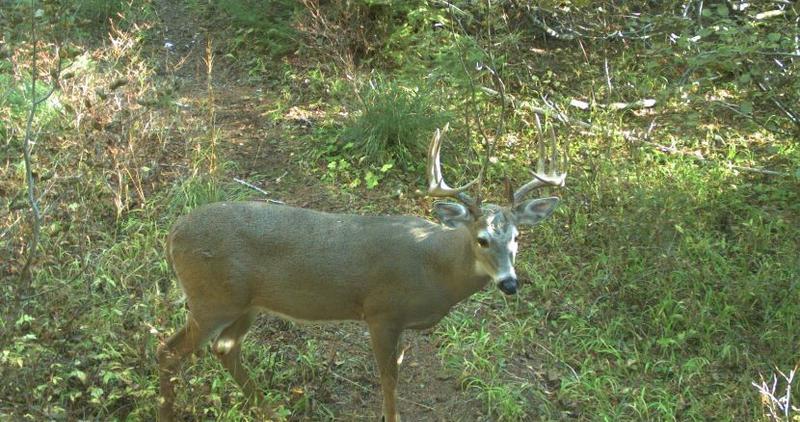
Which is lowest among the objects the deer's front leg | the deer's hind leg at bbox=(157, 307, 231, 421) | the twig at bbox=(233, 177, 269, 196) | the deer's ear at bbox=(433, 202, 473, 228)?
the twig at bbox=(233, 177, 269, 196)

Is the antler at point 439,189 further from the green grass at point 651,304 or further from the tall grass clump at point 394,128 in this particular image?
the tall grass clump at point 394,128

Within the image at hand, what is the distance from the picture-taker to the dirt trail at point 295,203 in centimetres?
552

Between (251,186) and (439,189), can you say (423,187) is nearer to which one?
(251,186)

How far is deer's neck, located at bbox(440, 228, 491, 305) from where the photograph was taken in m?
5.10

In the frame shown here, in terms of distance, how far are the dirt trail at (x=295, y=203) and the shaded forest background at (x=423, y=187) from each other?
0.07 feet

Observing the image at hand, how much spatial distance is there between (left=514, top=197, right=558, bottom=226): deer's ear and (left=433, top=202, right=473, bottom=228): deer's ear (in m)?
0.29

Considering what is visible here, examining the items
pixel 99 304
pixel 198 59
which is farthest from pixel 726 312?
pixel 198 59

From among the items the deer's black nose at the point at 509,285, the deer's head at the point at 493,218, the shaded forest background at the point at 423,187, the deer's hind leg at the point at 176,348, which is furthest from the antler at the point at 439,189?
the deer's hind leg at the point at 176,348

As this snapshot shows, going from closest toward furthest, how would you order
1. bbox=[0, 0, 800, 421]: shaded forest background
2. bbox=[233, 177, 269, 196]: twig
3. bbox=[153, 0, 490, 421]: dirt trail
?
bbox=[0, 0, 800, 421]: shaded forest background < bbox=[153, 0, 490, 421]: dirt trail < bbox=[233, 177, 269, 196]: twig

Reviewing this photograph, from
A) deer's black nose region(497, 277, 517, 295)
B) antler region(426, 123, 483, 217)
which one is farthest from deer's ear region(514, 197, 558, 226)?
deer's black nose region(497, 277, 517, 295)

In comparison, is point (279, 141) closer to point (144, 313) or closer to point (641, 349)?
point (144, 313)

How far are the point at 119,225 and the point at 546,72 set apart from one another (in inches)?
178

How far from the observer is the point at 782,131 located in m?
7.69

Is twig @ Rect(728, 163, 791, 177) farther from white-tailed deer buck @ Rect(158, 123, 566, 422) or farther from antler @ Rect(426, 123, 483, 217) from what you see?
antler @ Rect(426, 123, 483, 217)
